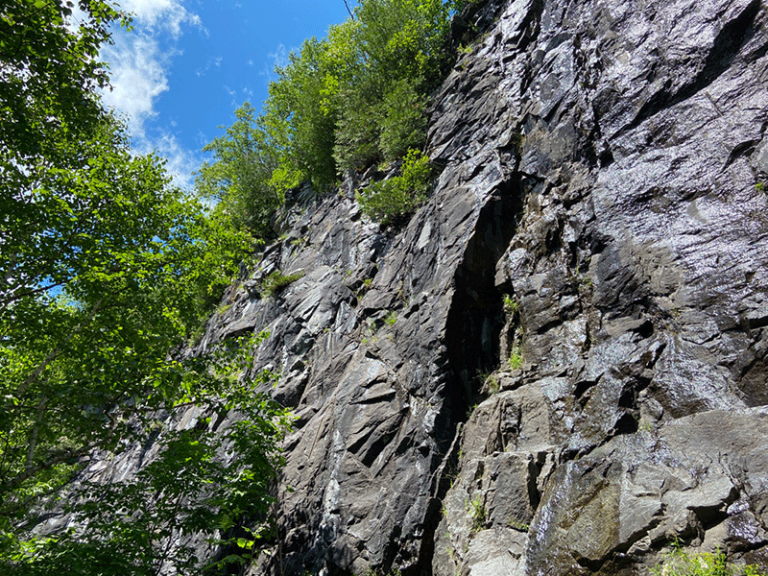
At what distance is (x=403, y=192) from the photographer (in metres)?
13.3

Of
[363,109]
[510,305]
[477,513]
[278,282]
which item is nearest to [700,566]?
[477,513]

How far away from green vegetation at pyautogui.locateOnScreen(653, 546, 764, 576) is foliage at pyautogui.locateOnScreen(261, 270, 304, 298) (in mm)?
13108

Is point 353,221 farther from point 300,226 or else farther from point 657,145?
point 657,145

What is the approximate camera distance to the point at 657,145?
8180mm

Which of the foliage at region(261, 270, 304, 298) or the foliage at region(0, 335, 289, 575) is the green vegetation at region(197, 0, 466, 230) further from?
the foliage at region(0, 335, 289, 575)

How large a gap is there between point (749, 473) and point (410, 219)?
9.92 metres

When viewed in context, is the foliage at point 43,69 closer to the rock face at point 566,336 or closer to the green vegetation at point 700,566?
the rock face at point 566,336

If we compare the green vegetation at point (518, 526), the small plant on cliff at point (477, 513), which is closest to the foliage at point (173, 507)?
the small plant on cliff at point (477, 513)

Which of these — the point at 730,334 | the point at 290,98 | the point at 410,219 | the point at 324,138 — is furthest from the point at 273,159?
the point at 730,334

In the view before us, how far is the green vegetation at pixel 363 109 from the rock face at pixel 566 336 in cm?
212

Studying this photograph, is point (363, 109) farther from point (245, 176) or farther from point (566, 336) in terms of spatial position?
point (566, 336)

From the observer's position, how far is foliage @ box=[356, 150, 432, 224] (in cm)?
1320

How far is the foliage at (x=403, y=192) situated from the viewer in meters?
13.2

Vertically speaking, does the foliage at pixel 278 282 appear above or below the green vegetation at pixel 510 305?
above
